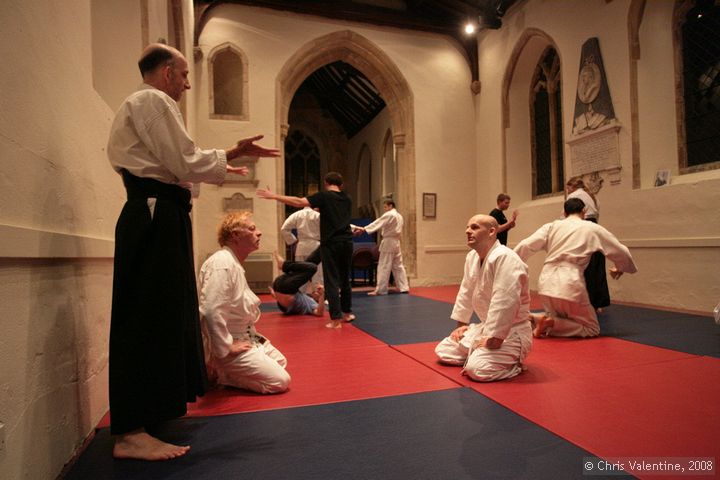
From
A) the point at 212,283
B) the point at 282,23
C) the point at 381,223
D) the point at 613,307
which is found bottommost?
the point at 613,307

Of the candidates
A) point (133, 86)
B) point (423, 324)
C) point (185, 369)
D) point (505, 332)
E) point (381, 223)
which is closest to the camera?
point (185, 369)

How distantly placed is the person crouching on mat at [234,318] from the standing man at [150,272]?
51cm

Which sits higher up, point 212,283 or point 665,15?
point 665,15

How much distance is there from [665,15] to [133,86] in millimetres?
7339

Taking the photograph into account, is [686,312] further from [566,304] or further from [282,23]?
[282,23]

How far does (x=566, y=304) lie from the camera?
439cm

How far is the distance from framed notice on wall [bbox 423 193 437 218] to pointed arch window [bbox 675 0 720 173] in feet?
17.1

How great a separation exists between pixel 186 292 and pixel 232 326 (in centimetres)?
79

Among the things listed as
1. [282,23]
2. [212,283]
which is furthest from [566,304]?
[282,23]

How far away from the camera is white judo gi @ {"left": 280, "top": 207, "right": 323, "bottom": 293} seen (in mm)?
7215

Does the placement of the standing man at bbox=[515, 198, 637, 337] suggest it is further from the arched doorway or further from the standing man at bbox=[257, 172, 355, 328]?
the arched doorway

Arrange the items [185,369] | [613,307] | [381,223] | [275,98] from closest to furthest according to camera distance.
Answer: [185,369] < [613,307] < [381,223] < [275,98]

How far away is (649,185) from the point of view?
6.82 metres

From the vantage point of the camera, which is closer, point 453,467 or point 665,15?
point 453,467
